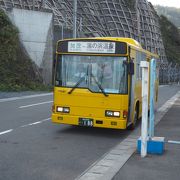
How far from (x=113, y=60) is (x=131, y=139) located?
2178mm

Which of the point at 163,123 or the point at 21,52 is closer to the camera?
the point at 163,123

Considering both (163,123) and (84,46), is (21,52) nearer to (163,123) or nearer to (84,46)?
(163,123)

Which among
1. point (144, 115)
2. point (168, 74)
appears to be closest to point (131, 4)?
point (168, 74)

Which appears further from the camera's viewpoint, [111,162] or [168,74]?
[168,74]

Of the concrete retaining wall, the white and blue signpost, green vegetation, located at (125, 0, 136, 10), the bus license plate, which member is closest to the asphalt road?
the bus license plate

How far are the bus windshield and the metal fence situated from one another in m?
63.4

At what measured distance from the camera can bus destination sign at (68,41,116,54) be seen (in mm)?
11891

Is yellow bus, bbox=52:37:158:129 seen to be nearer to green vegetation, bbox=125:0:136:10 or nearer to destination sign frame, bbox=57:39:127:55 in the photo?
destination sign frame, bbox=57:39:127:55

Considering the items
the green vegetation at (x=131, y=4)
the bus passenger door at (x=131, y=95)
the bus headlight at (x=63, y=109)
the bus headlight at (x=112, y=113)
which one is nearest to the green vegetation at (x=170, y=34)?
the green vegetation at (x=131, y=4)

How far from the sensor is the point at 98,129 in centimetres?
1348

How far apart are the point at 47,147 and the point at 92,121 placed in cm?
215

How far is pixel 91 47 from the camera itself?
39.6 ft

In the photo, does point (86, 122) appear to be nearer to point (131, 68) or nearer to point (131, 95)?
point (131, 95)

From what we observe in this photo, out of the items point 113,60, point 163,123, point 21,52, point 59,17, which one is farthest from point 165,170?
point 59,17
